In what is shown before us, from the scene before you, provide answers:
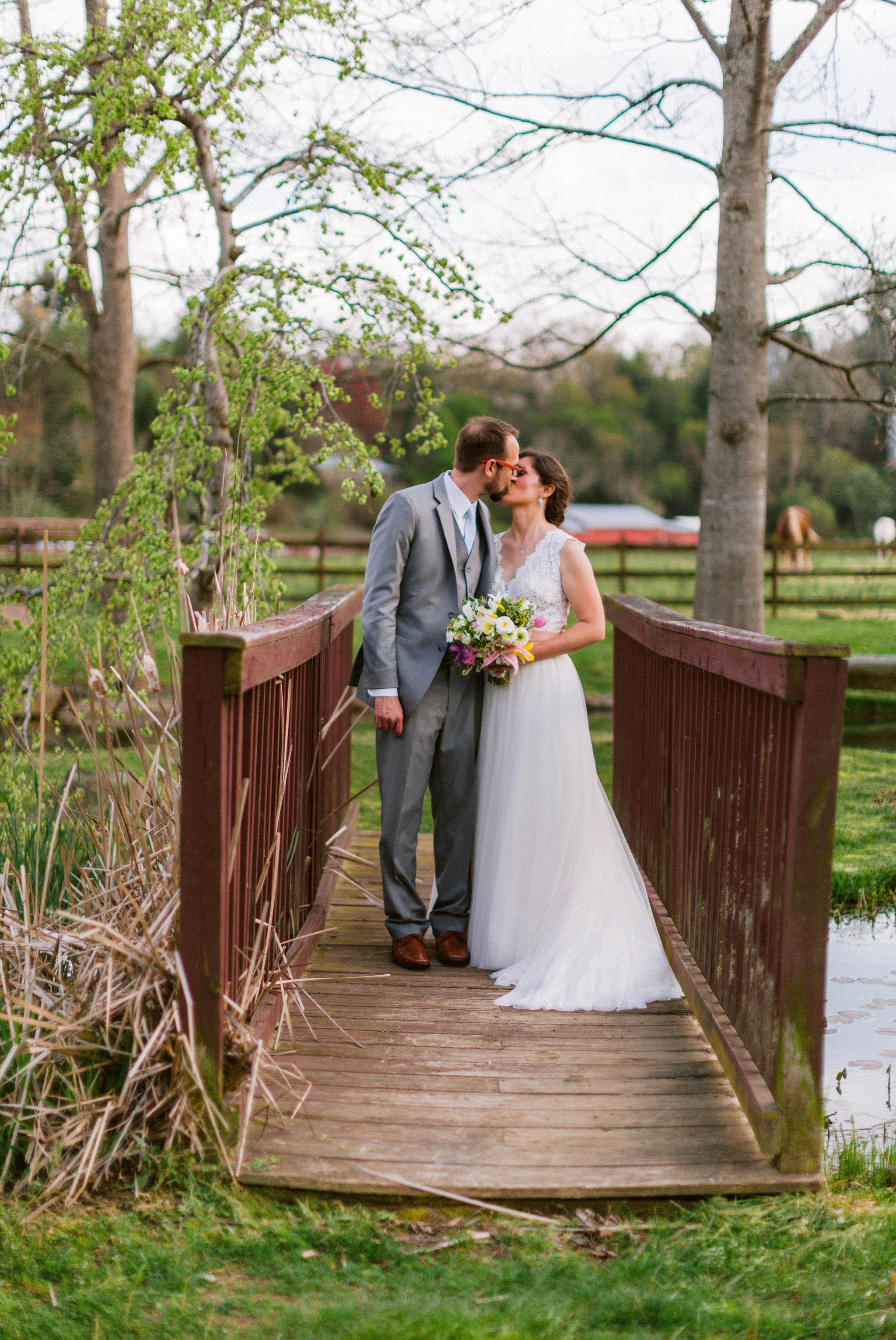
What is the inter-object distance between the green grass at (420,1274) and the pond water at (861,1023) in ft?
3.43

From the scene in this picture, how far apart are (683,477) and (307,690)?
62.5m

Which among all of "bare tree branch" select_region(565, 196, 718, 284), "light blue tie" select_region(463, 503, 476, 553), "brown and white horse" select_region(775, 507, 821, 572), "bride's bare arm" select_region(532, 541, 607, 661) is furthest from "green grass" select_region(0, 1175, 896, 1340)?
"brown and white horse" select_region(775, 507, 821, 572)

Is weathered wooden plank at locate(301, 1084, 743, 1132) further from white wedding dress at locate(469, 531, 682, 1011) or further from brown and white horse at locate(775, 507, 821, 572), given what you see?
brown and white horse at locate(775, 507, 821, 572)

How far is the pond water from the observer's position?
11.8ft

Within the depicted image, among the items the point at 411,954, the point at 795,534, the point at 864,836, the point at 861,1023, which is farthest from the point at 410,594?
the point at 795,534

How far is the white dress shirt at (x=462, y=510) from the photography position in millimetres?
3996

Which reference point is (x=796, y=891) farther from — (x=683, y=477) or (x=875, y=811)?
(x=683, y=477)

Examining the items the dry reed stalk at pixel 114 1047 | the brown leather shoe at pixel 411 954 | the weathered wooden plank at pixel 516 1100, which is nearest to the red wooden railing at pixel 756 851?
the weathered wooden plank at pixel 516 1100

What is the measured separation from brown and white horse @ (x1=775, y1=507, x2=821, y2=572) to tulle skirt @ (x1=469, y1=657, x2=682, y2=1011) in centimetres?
1560

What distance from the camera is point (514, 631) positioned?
383cm

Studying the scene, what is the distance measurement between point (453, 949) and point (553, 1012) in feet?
1.75

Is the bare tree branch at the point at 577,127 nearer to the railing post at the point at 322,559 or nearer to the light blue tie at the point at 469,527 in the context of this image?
the light blue tie at the point at 469,527

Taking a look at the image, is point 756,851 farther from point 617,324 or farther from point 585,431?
point 585,431

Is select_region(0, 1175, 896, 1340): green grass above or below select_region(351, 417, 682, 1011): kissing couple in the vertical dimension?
below
